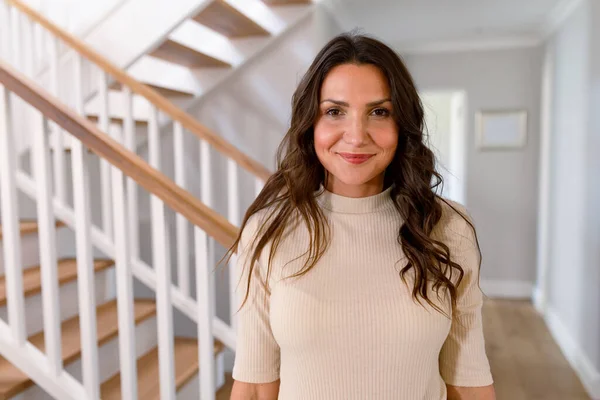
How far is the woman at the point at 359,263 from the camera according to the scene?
86cm

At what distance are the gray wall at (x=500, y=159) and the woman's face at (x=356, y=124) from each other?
402 centimetres

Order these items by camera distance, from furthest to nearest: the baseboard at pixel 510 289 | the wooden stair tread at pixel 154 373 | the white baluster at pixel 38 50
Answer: the baseboard at pixel 510 289 < the white baluster at pixel 38 50 < the wooden stair tread at pixel 154 373

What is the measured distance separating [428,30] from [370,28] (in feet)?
1.64

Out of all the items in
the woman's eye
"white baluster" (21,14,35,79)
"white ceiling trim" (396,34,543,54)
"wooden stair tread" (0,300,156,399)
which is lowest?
"wooden stair tread" (0,300,156,399)

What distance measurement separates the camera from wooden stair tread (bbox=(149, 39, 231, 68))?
269cm

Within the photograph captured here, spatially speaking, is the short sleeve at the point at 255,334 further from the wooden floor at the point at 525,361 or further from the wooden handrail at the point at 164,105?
the wooden floor at the point at 525,361

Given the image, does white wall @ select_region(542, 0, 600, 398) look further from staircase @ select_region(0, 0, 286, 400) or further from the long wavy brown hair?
the long wavy brown hair

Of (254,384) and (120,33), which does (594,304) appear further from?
(120,33)

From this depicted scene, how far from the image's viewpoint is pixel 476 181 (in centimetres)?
464

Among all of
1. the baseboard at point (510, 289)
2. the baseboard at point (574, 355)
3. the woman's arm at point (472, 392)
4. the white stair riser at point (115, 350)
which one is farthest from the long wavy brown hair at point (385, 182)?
the baseboard at point (510, 289)

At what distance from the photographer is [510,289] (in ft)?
15.3

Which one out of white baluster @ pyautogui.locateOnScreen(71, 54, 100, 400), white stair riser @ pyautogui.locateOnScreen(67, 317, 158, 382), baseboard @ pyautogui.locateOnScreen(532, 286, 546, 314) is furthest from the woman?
baseboard @ pyautogui.locateOnScreen(532, 286, 546, 314)

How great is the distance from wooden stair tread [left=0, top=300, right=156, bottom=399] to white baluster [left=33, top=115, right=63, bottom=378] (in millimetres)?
229

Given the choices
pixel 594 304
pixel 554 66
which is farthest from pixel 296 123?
pixel 554 66
